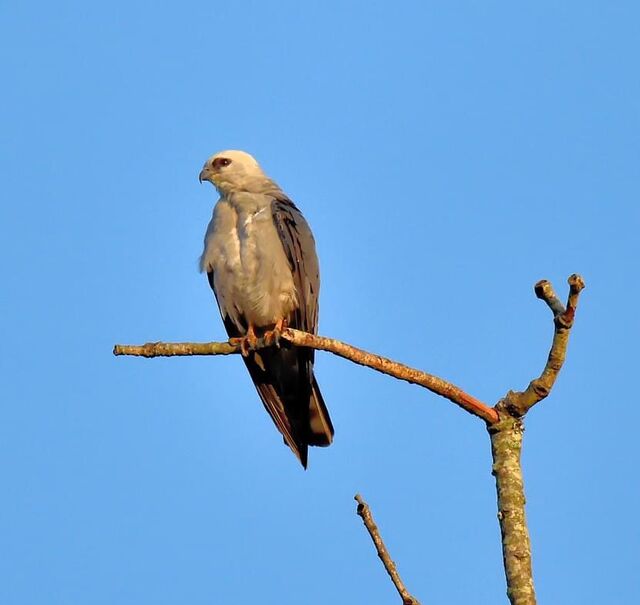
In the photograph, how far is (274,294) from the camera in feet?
27.2

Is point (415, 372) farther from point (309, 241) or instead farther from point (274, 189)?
point (274, 189)

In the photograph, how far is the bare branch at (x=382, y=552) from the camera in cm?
358

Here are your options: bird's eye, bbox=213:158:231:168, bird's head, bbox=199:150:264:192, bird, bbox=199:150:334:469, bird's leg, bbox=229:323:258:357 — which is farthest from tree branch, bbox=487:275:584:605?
bird's eye, bbox=213:158:231:168

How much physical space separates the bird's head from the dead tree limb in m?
4.00

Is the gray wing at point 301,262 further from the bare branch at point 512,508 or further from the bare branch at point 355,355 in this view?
the bare branch at point 512,508

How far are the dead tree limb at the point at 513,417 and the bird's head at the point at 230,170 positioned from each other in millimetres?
4005

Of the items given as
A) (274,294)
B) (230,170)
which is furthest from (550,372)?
(230,170)

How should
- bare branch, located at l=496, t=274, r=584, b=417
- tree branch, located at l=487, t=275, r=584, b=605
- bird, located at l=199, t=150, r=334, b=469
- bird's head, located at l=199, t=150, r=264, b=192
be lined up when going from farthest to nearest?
bird's head, located at l=199, t=150, r=264, b=192
bird, located at l=199, t=150, r=334, b=469
bare branch, located at l=496, t=274, r=584, b=417
tree branch, located at l=487, t=275, r=584, b=605

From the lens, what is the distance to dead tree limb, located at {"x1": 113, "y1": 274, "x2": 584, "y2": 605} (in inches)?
144

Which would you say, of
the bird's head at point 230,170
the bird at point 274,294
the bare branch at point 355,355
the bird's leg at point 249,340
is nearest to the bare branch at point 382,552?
the bare branch at point 355,355

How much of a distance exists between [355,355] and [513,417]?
1.21m

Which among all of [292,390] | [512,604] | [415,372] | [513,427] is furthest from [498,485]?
[292,390]

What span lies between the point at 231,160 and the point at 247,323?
1.58 meters

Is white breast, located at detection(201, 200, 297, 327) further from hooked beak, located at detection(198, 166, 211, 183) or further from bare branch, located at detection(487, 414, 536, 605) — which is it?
bare branch, located at detection(487, 414, 536, 605)
